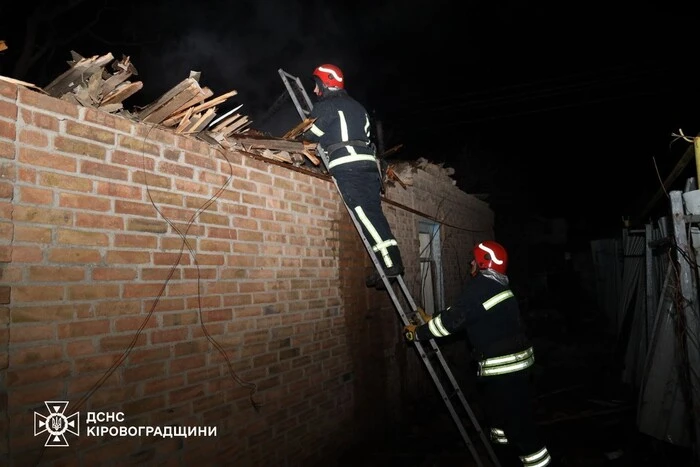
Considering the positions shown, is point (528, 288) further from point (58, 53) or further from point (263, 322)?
point (58, 53)

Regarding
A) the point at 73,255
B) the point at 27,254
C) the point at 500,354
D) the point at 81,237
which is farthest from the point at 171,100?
the point at 500,354

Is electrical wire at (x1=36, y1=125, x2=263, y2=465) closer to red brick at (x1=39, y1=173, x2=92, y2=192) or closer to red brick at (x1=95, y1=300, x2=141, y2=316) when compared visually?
red brick at (x1=95, y1=300, x2=141, y2=316)

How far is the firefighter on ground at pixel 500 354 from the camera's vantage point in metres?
3.98

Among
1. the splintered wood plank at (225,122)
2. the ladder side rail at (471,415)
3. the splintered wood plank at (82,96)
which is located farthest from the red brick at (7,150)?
the ladder side rail at (471,415)

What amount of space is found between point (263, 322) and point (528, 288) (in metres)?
17.2

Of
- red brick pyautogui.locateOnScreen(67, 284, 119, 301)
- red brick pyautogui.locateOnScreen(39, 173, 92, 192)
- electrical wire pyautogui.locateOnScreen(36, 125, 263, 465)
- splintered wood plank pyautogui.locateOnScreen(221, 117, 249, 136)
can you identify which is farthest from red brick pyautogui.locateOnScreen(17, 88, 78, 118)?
splintered wood plank pyautogui.locateOnScreen(221, 117, 249, 136)

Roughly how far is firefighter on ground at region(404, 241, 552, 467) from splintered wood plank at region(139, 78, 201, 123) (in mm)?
2963

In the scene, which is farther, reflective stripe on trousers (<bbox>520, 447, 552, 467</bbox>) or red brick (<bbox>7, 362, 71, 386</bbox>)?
reflective stripe on trousers (<bbox>520, 447, 552, 467</bbox>)

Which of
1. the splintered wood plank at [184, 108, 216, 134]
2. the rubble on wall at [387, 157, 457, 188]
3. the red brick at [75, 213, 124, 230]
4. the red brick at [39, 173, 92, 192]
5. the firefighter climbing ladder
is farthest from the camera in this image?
the rubble on wall at [387, 157, 457, 188]

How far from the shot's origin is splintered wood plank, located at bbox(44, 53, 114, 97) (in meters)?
2.45

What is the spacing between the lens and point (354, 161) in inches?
167

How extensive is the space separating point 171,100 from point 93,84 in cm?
49

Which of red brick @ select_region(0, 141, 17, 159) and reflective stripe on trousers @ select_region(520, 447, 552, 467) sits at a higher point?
red brick @ select_region(0, 141, 17, 159)

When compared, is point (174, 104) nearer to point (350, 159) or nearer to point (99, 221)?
point (99, 221)
